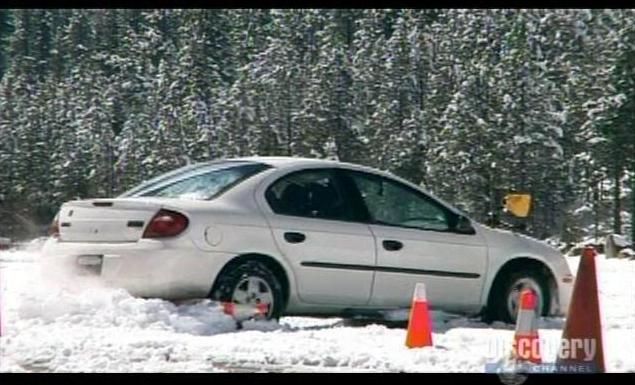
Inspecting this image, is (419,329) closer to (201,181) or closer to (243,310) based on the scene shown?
(243,310)

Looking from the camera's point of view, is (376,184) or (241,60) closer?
(376,184)

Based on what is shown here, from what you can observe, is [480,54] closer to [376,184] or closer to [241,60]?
[241,60]

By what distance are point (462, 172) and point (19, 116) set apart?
71.6ft

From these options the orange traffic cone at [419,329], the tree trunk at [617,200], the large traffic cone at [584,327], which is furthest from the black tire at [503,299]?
the tree trunk at [617,200]

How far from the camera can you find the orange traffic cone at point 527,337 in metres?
6.33

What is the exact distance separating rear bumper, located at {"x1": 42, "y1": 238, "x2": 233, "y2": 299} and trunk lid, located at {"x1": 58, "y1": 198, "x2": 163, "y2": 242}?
0.34 feet

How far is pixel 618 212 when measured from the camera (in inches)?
2100

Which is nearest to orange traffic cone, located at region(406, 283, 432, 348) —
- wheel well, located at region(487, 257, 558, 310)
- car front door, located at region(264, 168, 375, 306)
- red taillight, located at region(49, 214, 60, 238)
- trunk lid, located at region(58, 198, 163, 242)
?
car front door, located at region(264, 168, 375, 306)

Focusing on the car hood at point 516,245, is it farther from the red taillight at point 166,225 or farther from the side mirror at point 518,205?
the red taillight at point 166,225

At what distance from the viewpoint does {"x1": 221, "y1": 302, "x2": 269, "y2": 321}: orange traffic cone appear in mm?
7418

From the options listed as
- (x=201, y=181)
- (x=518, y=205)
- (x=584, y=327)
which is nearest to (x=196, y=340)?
Answer: (x=201, y=181)

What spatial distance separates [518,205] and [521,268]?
0.58 m

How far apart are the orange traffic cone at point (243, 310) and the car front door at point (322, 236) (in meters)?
0.36
